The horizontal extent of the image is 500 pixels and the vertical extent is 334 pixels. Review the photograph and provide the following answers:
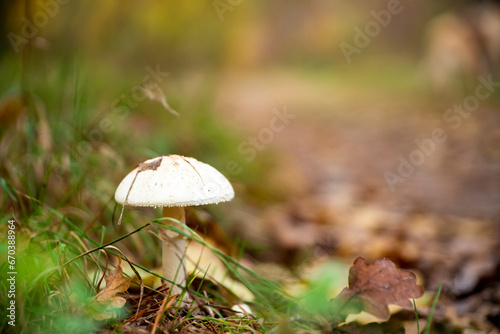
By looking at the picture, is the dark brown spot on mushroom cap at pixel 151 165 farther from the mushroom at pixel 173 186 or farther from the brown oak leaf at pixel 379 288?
the brown oak leaf at pixel 379 288

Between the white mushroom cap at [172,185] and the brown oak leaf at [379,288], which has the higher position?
the white mushroom cap at [172,185]

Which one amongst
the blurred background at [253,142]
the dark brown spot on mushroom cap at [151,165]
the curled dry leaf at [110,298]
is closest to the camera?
the curled dry leaf at [110,298]

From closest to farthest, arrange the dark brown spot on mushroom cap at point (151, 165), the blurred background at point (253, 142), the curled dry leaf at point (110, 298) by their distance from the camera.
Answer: the curled dry leaf at point (110, 298) < the dark brown spot on mushroom cap at point (151, 165) < the blurred background at point (253, 142)

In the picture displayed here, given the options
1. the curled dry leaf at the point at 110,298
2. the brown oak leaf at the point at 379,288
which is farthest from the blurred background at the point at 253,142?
the brown oak leaf at the point at 379,288

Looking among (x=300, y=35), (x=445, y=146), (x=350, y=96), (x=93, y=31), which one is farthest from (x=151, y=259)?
(x=300, y=35)

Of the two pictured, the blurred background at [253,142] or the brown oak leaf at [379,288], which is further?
the blurred background at [253,142]

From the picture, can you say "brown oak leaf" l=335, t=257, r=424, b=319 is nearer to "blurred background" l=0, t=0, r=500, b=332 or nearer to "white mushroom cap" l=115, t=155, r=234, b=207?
"white mushroom cap" l=115, t=155, r=234, b=207

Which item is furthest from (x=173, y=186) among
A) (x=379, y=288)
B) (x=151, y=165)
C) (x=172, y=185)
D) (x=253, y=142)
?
(x=253, y=142)
